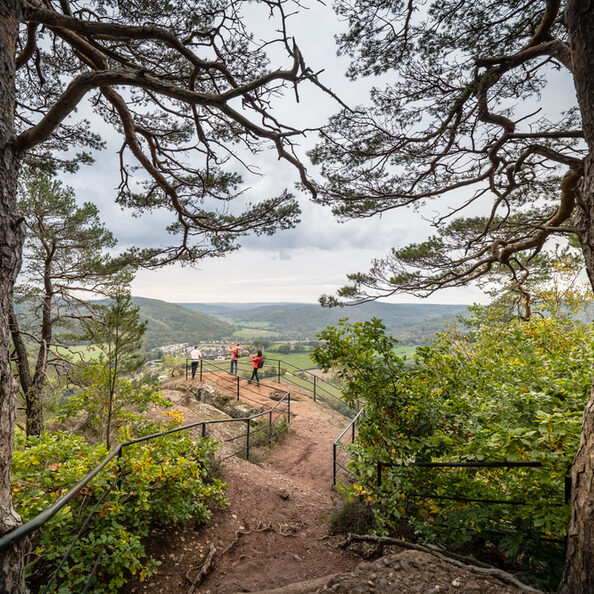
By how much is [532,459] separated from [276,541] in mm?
3190

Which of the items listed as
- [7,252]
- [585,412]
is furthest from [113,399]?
[585,412]

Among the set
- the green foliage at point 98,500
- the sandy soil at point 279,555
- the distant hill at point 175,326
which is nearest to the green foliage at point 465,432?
the sandy soil at point 279,555

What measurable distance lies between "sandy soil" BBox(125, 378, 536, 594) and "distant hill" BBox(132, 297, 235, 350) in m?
52.8

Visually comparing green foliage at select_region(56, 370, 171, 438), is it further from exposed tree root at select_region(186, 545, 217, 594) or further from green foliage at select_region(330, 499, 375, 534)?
green foliage at select_region(330, 499, 375, 534)

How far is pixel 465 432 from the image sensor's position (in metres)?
2.75

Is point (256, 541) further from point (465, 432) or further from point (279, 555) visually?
point (465, 432)

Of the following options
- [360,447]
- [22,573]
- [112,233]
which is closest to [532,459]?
[360,447]

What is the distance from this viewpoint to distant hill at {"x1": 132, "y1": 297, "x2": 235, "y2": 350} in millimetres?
59469

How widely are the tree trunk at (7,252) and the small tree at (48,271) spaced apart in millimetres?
6009

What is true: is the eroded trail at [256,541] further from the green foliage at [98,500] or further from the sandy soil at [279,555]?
the green foliage at [98,500]

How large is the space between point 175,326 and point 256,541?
258ft

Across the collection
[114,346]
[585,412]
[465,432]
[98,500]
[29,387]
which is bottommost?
[29,387]

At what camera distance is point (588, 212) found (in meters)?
1.88

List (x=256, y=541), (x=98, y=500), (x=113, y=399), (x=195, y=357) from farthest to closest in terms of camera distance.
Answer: (x=195, y=357) < (x=113, y=399) < (x=256, y=541) < (x=98, y=500)
